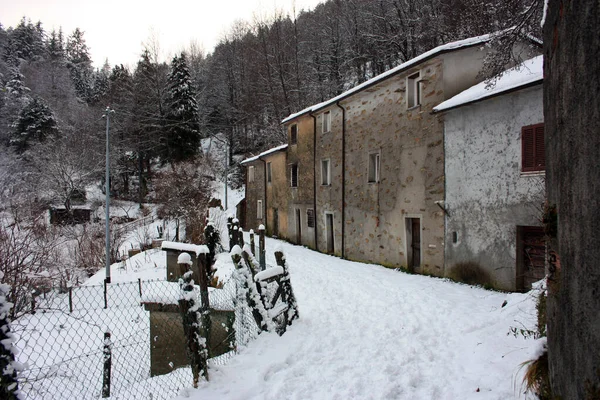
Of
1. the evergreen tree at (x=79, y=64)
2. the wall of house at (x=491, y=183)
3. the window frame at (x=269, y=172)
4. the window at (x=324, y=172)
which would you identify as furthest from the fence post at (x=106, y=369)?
the evergreen tree at (x=79, y=64)

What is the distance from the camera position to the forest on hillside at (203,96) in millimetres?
24531

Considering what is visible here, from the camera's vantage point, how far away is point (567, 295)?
1997 mm

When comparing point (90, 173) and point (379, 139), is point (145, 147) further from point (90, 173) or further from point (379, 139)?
point (379, 139)

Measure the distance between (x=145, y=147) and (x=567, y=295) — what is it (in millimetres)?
35746

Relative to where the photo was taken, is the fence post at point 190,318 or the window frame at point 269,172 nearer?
the fence post at point 190,318

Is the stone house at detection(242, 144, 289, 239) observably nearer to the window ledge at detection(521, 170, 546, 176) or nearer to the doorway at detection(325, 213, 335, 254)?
the doorway at detection(325, 213, 335, 254)

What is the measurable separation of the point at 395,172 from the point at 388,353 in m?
8.22

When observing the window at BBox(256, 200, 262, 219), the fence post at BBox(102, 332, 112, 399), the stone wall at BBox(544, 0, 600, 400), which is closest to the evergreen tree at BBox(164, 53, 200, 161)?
the window at BBox(256, 200, 262, 219)

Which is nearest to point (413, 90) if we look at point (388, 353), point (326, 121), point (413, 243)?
point (413, 243)

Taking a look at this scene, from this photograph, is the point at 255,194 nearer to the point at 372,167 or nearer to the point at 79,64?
the point at 372,167

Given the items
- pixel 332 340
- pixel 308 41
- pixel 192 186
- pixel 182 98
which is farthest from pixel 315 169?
pixel 182 98

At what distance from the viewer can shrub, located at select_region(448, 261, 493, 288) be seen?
8734 millimetres

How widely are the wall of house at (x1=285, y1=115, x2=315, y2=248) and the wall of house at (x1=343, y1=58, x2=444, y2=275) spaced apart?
3.54 meters

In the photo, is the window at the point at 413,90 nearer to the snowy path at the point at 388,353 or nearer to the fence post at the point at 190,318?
the snowy path at the point at 388,353
